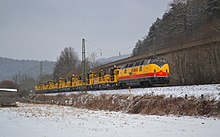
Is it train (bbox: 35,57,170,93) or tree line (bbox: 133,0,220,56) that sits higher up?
tree line (bbox: 133,0,220,56)

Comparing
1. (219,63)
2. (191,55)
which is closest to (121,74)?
(191,55)

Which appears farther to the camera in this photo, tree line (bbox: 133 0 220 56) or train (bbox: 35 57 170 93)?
tree line (bbox: 133 0 220 56)

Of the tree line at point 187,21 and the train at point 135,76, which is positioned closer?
the train at point 135,76

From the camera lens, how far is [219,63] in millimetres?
26016

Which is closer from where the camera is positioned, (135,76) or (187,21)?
(135,76)

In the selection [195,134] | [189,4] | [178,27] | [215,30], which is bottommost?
[195,134]

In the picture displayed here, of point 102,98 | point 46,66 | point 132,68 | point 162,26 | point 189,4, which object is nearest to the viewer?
point 102,98

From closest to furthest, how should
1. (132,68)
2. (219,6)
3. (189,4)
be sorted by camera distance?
(132,68), (219,6), (189,4)

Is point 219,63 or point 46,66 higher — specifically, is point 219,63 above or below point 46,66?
below

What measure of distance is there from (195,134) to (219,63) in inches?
725

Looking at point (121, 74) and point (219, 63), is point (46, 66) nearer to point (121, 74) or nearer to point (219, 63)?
point (121, 74)

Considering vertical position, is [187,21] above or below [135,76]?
above

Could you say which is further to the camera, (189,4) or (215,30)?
(189,4)

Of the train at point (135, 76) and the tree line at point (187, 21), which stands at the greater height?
the tree line at point (187, 21)
